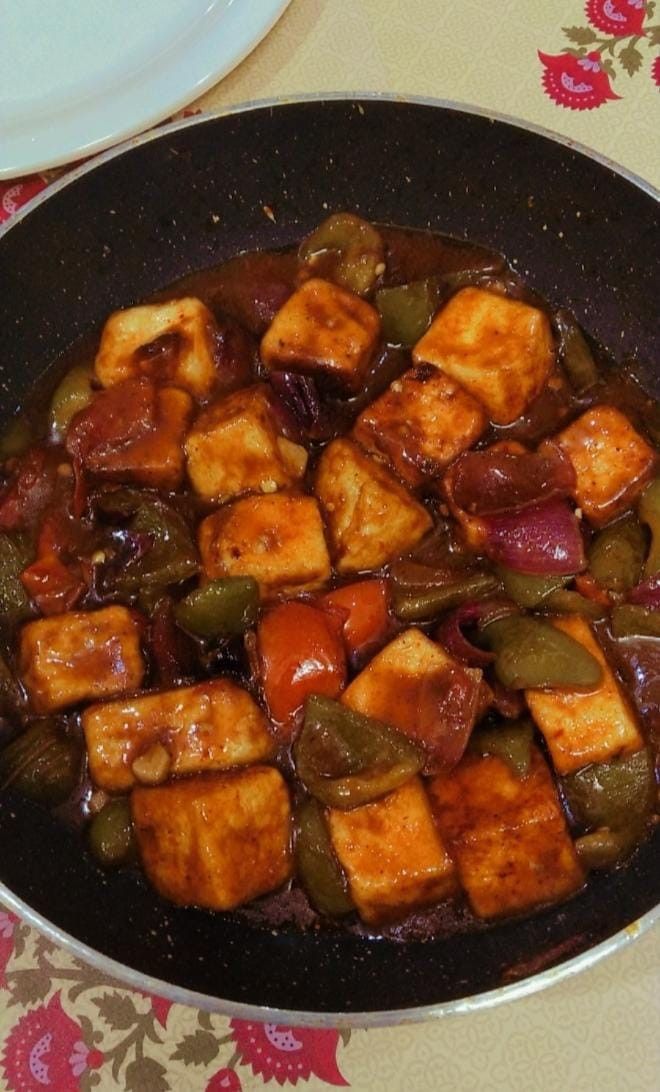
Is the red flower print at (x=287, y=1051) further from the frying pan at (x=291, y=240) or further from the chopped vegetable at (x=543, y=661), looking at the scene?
the chopped vegetable at (x=543, y=661)

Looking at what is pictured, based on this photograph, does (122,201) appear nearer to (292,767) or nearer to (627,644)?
(292,767)

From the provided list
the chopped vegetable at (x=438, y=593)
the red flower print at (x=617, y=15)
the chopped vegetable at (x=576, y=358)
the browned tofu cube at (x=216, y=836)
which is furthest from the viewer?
the red flower print at (x=617, y=15)

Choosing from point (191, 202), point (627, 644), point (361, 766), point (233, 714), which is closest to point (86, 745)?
point (233, 714)

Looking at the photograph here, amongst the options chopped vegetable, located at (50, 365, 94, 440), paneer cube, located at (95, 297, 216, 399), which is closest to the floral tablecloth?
chopped vegetable, located at (50, 365, 94, 440)

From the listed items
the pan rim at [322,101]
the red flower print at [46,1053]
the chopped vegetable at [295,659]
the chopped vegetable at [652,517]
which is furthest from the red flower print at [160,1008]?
the pan rim at [322,101]

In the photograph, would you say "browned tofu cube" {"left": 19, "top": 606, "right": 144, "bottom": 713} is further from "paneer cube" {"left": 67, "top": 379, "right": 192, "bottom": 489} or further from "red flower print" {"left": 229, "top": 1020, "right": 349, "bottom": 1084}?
"red flower print" {"left": 229, "top": 1020, "right": 349, "bottom": 1084}

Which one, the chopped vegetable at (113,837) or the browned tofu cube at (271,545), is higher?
the browned tofu cube at (271,545)

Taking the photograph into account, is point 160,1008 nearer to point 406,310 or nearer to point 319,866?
point 319,866

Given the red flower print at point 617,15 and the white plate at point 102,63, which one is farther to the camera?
the red flower print at point 617,15
